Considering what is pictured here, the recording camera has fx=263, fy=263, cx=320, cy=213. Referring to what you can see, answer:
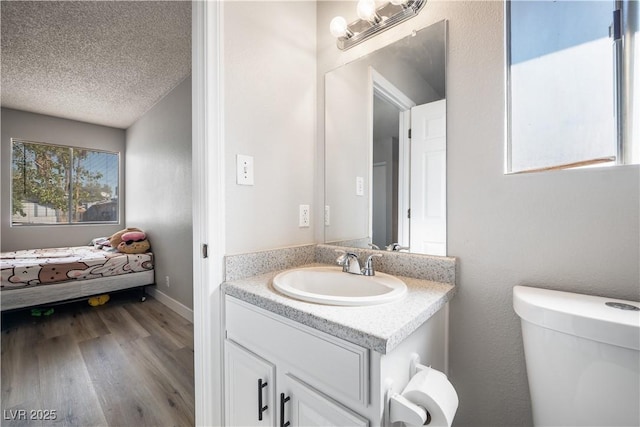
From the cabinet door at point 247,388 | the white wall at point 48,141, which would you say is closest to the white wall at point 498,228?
the cabinet door at point 247,388

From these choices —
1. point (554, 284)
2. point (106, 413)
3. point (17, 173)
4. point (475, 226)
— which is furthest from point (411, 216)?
point (17, 173)

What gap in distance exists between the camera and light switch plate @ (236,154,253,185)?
1.10m

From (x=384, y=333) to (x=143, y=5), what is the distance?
2454mm

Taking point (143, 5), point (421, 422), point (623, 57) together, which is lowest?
point (421, 422)

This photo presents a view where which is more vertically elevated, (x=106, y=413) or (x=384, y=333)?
(x=384, y=333)

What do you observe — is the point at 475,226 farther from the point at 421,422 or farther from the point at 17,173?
the point at 17,173

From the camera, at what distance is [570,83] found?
0.83 meters

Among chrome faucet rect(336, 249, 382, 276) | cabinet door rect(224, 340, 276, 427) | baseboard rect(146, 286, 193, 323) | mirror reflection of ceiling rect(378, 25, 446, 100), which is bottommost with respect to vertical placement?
baseboard rect(146, 286, 193, 323)

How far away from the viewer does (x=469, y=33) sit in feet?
3.16

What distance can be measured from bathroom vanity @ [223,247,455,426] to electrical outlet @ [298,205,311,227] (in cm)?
43

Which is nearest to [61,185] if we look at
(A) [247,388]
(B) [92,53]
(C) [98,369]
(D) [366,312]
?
(B) [92,53]

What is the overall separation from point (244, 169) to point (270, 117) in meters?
0.30

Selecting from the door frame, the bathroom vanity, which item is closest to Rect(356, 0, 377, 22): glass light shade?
the door frame

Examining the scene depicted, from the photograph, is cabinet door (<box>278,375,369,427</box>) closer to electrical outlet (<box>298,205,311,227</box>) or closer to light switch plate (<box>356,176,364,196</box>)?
electrical outlet (<box>298,205,311,227</box>)
